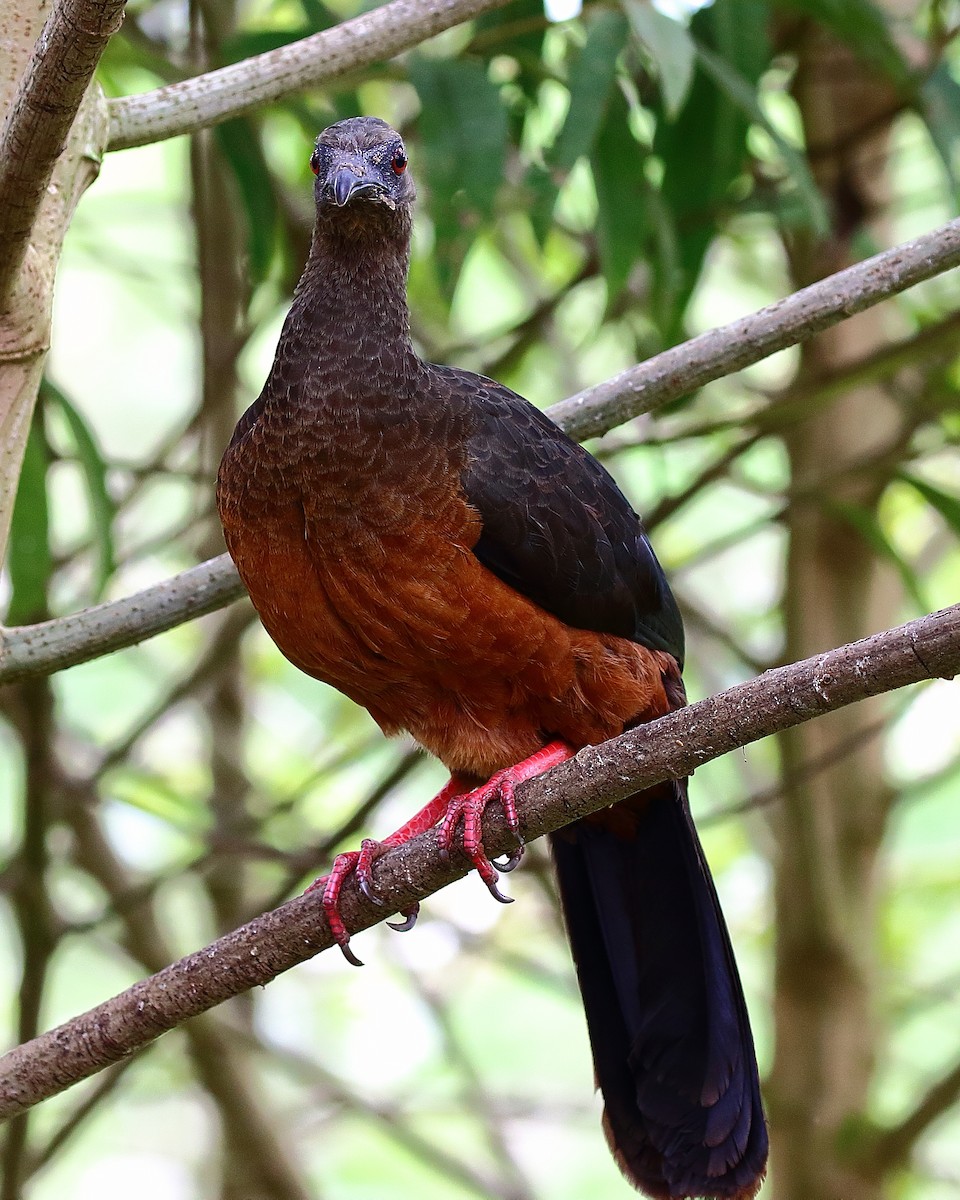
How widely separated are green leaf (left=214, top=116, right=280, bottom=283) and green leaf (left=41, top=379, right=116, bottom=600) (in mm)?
707

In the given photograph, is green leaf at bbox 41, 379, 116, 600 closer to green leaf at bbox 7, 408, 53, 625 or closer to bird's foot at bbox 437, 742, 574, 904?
green leaf at bbox 7, 408, 53, 625

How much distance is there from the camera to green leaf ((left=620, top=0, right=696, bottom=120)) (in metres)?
3.11

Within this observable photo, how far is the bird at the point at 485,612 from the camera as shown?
118 inches

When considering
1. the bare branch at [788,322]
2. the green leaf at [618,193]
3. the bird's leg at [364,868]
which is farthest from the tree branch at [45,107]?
the green leaf at [618,193]

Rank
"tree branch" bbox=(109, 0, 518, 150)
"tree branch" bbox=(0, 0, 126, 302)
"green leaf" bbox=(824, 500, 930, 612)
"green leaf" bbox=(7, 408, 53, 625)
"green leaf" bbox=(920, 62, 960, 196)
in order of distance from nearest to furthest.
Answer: "tree branch" bbox=(0, 0, 126, 302) → "tree branch" bbox=(109, 0, 518, 150) → "green leaf" bbox=(7, 408, 53, 625) → "green leaf" bbox=(920, 62, 960, 196) → "green leaf" bbox=(824, 500, 930, 612)

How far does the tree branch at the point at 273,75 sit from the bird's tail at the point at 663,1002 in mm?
1705

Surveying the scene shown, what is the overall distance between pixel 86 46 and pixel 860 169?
380 centimetres

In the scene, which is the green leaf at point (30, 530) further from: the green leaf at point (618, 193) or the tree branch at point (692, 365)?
the green leaf at point (618, 193)

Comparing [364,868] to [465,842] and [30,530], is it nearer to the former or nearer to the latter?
[465,842]

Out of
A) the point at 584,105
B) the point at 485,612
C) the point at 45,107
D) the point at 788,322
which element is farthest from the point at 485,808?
the point at 584,105

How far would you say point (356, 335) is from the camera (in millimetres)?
3188

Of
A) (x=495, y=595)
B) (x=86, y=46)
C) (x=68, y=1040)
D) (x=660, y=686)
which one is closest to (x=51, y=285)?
(x=86, y=46)

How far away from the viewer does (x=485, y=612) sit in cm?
302

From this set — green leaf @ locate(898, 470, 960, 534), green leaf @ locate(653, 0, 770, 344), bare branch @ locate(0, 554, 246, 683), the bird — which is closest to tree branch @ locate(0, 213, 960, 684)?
bare branch @ locate(0, 554, 246, 683)
